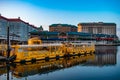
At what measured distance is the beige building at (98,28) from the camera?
565 ft

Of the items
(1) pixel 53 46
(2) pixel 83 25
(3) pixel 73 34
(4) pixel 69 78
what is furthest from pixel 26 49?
(2) pixel 83 25

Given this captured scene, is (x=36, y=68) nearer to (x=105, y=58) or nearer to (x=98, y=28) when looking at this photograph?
(x=105, y=58)

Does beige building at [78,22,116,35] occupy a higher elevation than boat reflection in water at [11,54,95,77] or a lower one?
higher

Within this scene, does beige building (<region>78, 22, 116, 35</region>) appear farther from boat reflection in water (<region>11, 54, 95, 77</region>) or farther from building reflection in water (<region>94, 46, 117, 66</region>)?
boat reflection in water (<region>11, 54, 95, 77</region>)

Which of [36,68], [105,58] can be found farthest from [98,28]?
[36,68]

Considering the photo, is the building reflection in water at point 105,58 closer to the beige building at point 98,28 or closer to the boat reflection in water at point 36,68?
the boat reflection in water at point 36,68

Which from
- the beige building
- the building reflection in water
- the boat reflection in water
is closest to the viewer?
the boat reflection in water

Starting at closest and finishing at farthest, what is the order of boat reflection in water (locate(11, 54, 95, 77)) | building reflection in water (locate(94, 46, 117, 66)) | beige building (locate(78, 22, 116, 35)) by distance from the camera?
1. boat reflection in water (locate(11, 54, 95, 77))
2. building reflection in water (locate(94, 46, 117, 66))
3. beige building (locate(78, 22, 116, 35))

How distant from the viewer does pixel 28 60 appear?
26.0 metres

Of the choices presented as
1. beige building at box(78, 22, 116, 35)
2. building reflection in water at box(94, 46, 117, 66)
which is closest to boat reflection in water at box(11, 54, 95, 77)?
building reflection in water at box(94, 46, 117, 66)

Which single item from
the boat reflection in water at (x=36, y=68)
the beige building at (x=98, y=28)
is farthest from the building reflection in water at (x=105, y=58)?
the beige building at (x=98, y=28)

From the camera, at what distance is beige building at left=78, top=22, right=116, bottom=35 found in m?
172

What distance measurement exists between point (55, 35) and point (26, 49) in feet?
260

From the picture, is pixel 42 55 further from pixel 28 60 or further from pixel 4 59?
pixel 4 59
